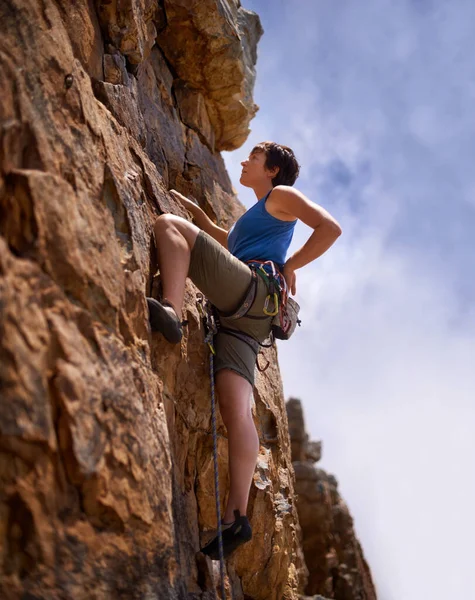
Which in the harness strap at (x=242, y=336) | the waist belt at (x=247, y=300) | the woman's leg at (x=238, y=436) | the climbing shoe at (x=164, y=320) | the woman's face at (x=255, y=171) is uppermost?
the woman's face at (x=255, y=171)

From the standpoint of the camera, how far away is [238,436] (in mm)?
4477

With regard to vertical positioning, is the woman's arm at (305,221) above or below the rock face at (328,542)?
below

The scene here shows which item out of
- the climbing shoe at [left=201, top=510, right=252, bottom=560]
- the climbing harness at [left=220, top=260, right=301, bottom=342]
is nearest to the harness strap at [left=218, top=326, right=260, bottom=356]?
the climbing harness at [left=220, top=260, right=301, bottom=342]

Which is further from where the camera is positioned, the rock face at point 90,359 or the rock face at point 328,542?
the rock face at point 328,542

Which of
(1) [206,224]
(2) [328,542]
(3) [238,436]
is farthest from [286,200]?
(2) [328,542]

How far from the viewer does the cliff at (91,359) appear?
107 inches

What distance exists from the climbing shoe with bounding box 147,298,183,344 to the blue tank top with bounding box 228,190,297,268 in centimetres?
131

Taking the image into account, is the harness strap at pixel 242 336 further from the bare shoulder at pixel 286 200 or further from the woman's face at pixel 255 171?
the woman's face at pixel 255 171

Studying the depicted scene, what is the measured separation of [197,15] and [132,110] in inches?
103

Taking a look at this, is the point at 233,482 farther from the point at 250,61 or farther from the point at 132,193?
the point at 250,61

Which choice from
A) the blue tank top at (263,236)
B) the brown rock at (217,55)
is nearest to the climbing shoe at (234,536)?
the blue tank top at (263,236)

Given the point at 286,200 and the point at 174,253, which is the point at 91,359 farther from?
the point at 286,200

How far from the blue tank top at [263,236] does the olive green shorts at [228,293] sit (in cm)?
42

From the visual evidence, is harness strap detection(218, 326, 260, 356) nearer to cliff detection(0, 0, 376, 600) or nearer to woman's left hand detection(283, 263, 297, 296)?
cliff detection(0, 0, 376, 600)
